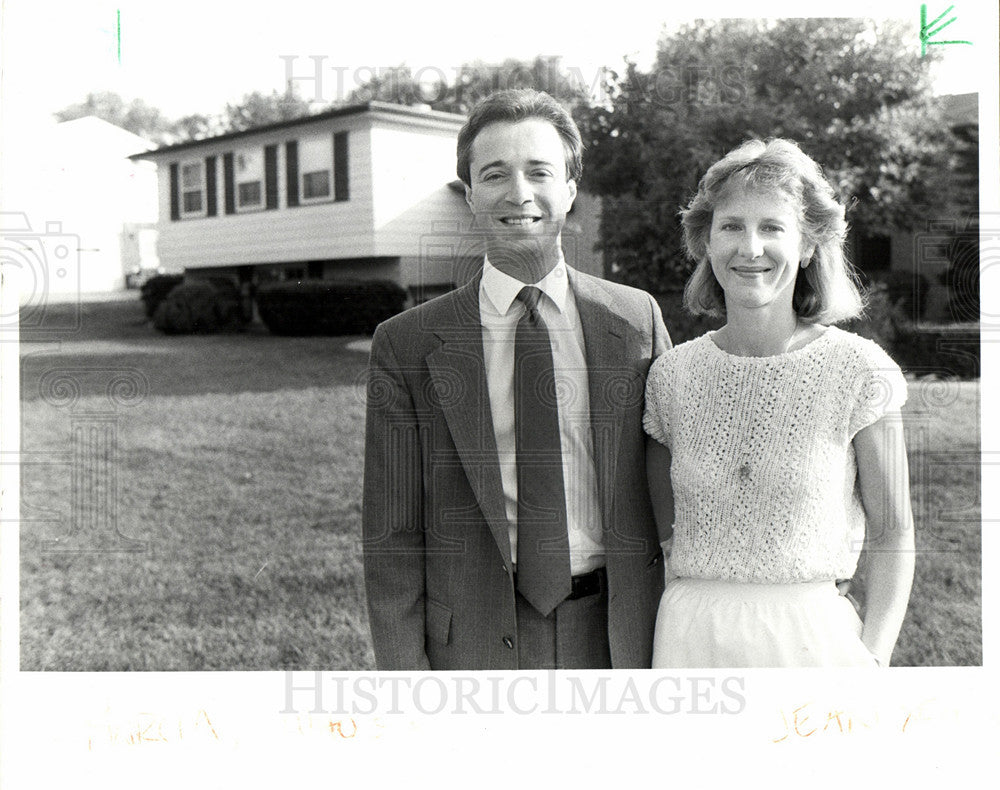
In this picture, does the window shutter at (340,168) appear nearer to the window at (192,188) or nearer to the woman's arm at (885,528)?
the window at (192,188)

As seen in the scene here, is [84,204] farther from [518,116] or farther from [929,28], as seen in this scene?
[929,28]

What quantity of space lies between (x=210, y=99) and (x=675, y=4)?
1.45 meters

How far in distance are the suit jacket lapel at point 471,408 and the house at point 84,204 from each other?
1.19 meters

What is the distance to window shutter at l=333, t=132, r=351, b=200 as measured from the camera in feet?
9.62

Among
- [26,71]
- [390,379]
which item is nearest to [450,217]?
[390,379]

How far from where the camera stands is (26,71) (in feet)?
8.73

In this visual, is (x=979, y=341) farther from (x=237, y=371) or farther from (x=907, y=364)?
(x=237, y=371)

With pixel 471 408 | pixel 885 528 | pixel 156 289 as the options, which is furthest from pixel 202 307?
pixel 885 528

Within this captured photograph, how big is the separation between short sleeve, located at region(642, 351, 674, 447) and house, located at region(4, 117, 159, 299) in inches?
68.0

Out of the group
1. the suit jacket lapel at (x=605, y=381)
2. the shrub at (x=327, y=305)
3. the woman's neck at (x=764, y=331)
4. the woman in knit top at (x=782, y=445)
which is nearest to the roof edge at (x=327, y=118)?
the shrub at (x=327, y=305)

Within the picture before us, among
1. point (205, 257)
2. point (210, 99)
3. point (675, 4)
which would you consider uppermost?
point (675, 4)

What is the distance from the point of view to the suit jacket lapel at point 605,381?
237 centimetres

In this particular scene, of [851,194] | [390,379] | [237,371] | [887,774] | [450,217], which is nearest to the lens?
[390,379]

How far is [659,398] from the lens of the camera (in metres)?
2.32
